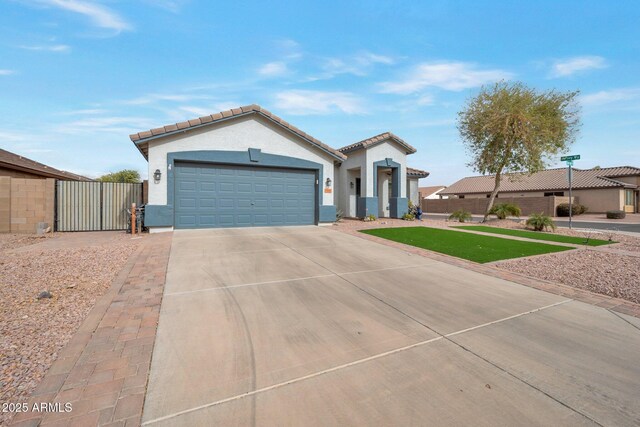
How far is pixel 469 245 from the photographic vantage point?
31.0 feet

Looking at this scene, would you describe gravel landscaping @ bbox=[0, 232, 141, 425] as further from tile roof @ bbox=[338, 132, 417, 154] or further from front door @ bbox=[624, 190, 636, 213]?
front door @ bbox=[624, 190, 636, 213]

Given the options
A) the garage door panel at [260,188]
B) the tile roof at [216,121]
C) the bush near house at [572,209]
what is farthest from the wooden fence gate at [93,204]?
the bush near house at [572,209]

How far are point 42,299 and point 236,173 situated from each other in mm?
8673

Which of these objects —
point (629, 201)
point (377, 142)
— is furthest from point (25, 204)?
point (629, 201)

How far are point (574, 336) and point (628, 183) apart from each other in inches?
1589

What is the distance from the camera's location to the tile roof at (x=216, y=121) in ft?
35.7

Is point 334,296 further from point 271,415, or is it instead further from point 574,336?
Answer: point 574,336

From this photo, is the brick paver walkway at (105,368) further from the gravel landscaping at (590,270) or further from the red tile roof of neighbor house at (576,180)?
the red tile roof of neighbor house at (576,180)

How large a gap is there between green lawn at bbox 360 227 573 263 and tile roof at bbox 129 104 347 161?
17.0ft

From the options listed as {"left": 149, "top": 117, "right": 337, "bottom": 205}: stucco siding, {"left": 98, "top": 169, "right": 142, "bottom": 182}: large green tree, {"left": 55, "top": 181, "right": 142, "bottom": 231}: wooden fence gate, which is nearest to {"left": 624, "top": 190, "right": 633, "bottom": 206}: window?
{"left": 149, "top": 117, "right": 337, "bottom": 205}: stucco siding

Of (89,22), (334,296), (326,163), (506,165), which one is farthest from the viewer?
(506,165)

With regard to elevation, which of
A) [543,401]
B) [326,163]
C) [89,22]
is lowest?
[543,401]

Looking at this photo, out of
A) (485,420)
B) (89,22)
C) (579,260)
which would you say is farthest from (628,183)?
(89,22)

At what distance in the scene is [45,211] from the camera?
11438 mm
